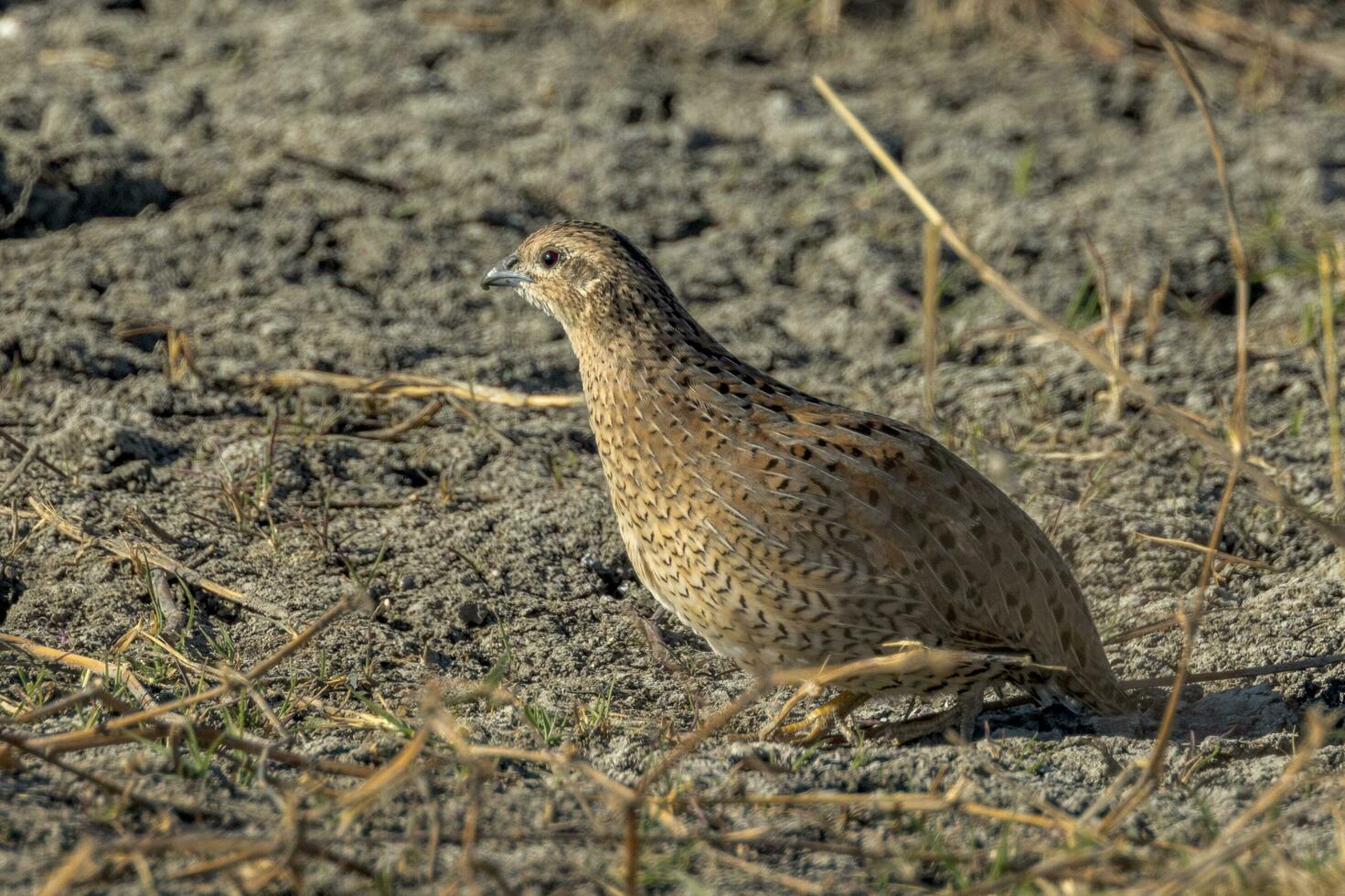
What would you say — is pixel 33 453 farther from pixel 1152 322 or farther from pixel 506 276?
pixel 1152 322

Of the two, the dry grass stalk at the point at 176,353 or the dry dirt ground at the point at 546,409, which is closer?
the dry dirt ground at the point at 546,409

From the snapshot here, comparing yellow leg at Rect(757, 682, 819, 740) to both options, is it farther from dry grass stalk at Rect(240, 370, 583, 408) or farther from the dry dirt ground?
dry grass stalk at Rect(240, 370, 583, 408)

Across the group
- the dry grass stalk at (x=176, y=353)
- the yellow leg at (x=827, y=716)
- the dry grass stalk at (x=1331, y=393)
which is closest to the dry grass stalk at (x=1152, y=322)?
the dry grass stalk at (x=1331, y=393)

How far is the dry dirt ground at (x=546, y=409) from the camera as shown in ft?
10.5

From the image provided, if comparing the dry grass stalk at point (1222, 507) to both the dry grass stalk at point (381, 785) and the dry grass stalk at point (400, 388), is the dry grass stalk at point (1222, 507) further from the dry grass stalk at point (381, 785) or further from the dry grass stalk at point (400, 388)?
the dry grass stalk at point (400, 388)

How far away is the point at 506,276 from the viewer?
188 inches

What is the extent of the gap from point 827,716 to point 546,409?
1.85 m

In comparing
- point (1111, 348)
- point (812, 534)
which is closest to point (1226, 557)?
point (1111, 348)

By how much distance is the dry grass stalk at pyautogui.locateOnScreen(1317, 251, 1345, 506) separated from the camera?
5.05 m

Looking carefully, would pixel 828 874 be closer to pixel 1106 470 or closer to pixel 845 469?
pixel 845 469

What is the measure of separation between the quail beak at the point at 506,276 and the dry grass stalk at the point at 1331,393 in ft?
8.05

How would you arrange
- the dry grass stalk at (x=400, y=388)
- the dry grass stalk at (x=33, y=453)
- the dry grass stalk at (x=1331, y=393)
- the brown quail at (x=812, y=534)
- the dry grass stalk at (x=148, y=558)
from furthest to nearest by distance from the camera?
the dry grass stalk at (x=400, y=388), the dry grass stalk at (x=1331, y=393), the dry grass stalk at (x=33, y=453), the dry grass stalk at (x=148, y=558), the brown quail at (x=812, y=534)

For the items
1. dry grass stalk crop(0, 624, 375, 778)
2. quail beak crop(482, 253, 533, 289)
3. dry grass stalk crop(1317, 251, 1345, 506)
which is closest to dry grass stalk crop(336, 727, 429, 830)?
dry grass stalk crop(0, 624, 375, 778)

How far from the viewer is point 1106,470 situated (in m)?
5.37
